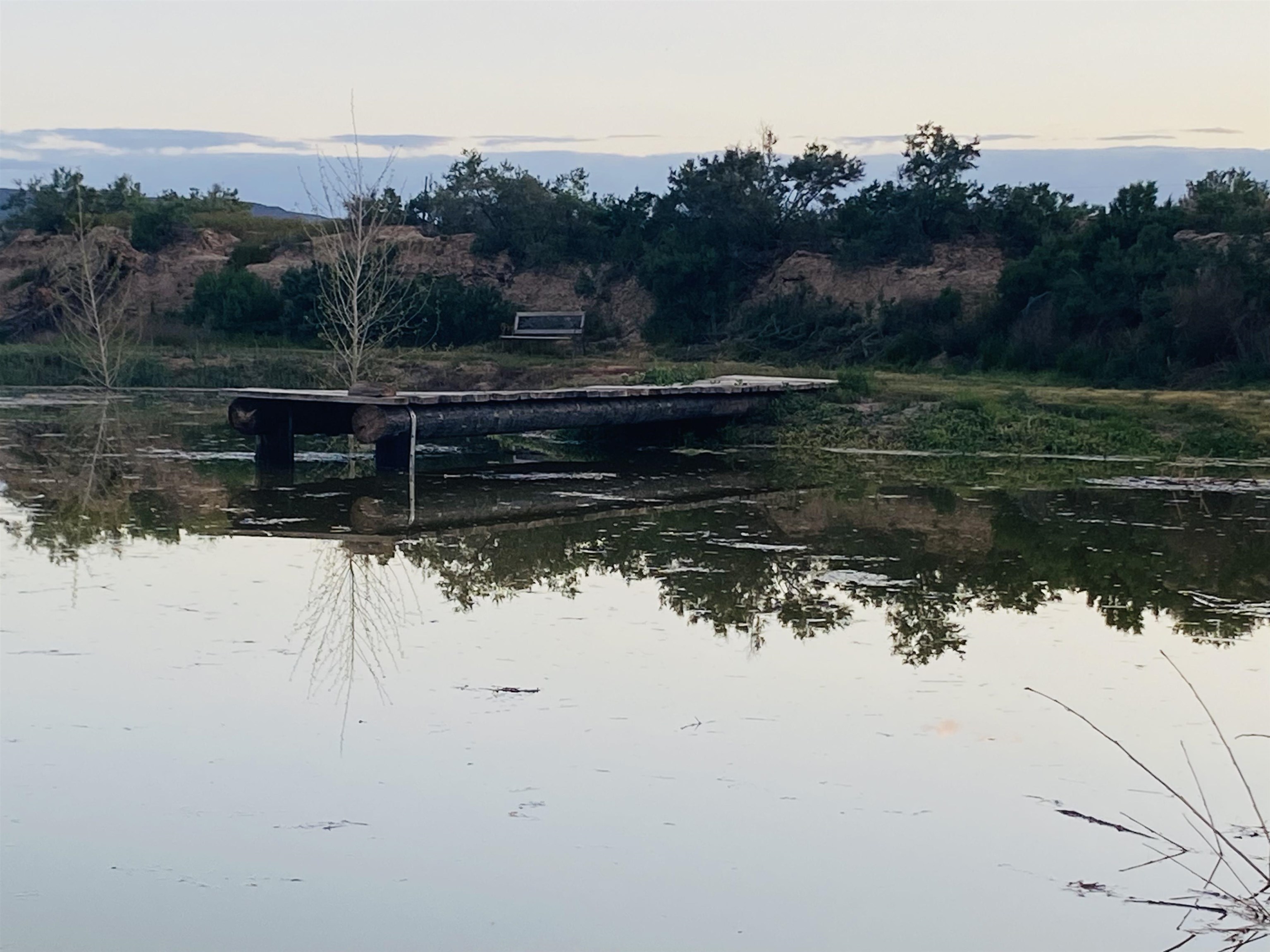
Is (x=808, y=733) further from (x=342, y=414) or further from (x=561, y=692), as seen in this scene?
(x=342, y=414)

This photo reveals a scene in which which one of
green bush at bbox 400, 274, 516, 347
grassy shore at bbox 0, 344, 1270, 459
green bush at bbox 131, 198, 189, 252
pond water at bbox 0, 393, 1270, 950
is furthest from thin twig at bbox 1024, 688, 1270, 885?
green bush at bbox 131, 198, 189, 252

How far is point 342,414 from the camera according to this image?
18766 millimetres

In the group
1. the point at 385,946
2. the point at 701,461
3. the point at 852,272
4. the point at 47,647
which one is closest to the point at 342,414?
the point at 701,461

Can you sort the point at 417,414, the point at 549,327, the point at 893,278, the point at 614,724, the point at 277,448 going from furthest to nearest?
1. the point at 893,278
2. the point at 549,327
3. the point at 277,448
4. the point at 417,414
5. the point at 614,724

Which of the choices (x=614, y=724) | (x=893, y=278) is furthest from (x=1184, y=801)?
(x=893, y=278)

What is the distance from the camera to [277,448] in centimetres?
1859

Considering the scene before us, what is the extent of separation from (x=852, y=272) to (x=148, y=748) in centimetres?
2713

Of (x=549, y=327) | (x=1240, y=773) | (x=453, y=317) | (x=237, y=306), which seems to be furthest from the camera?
(x=237, y=306)

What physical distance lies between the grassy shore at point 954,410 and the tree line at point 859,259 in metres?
1.57

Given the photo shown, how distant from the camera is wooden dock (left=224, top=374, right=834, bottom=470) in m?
17.4

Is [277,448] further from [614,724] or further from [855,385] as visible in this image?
[614,724]

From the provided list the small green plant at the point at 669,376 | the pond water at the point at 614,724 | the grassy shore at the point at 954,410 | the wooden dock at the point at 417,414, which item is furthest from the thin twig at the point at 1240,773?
the small green plant at the point at 669,376

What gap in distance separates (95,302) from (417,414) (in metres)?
13.5

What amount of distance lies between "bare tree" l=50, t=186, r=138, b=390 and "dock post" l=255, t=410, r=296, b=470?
10.7 m
